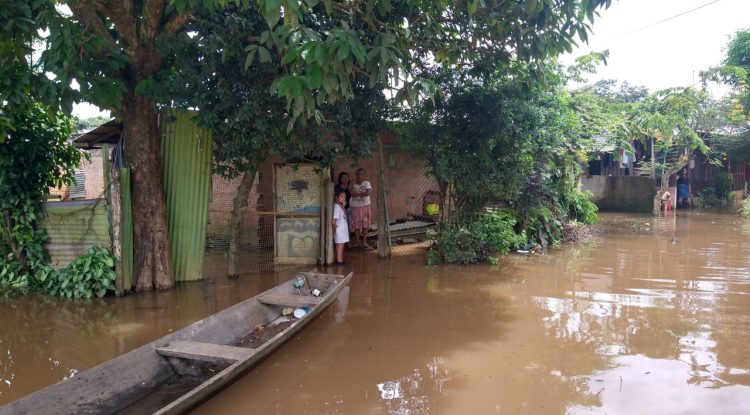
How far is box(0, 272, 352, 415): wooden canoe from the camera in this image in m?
3.46

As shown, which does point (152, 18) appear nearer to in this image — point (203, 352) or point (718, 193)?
point (203, 352)

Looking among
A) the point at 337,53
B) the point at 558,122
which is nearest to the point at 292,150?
the point at 337,53

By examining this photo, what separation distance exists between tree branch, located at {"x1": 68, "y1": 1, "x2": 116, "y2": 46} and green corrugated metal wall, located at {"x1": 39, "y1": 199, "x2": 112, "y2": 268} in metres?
2.29

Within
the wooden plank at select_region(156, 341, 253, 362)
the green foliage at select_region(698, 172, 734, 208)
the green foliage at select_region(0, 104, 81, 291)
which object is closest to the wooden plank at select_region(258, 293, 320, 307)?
the wooden plank at select_region(156, 341, 253, 362)

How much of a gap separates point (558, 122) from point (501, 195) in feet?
5.85

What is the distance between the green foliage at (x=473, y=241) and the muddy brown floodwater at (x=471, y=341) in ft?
1.13

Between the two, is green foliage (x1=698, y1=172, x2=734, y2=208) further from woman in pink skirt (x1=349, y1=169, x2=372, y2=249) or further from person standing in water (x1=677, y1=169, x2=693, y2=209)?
woman in pink skirt (x1=349, y1=169, x2=372, y2=249)

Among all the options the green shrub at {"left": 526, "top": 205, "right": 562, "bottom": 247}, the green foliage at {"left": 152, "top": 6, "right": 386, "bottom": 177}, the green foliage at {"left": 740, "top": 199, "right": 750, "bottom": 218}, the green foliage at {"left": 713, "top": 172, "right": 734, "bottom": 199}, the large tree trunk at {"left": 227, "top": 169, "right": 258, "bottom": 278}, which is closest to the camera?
the green foliage at {"left": 152, "top": 6, "right": 386, "bottom": 177}

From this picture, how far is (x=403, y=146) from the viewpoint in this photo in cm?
973

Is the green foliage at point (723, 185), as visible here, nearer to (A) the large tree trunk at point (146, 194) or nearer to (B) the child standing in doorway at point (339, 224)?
(B) the child standing in doorway at point (339, 224)

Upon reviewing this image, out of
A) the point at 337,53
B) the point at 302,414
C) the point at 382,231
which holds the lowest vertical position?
the point at 302,414

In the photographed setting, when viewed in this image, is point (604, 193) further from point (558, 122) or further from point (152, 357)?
point (152, 357)

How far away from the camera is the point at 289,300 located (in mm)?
6207

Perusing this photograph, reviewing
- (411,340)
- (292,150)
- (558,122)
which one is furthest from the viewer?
(558,122)
